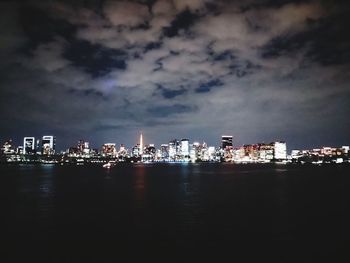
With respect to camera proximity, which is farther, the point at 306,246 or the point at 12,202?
the point at 12,202

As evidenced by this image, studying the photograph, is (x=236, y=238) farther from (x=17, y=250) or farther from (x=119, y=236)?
(x=17, y=250)

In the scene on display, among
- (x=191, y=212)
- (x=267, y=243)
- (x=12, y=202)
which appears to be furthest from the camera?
(x=12, y=202)

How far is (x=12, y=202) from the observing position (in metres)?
54.1

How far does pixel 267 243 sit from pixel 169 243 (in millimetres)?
8237

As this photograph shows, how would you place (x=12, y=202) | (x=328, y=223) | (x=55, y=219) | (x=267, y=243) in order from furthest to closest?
1. (x=12, y=202)
2. (x=55, y=219)
3. (x=328, y=223)
4. (x=267, y=243)

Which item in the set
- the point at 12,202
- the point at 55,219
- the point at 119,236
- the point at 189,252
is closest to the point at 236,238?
the point at 189,252

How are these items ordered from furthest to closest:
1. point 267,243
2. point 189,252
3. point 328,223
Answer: point 328,223, point 267,243, point 189,252

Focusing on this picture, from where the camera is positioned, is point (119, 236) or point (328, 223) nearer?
point (119, 236)

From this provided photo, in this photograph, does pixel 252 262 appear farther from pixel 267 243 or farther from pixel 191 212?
pixel 191 212

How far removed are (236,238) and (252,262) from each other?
5.85 meters

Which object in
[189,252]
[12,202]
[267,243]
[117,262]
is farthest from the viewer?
[12,202]

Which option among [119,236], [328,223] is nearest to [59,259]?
[119,236]

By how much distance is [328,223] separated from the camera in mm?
35938

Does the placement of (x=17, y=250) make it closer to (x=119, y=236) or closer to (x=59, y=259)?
(x=59, y=259)
